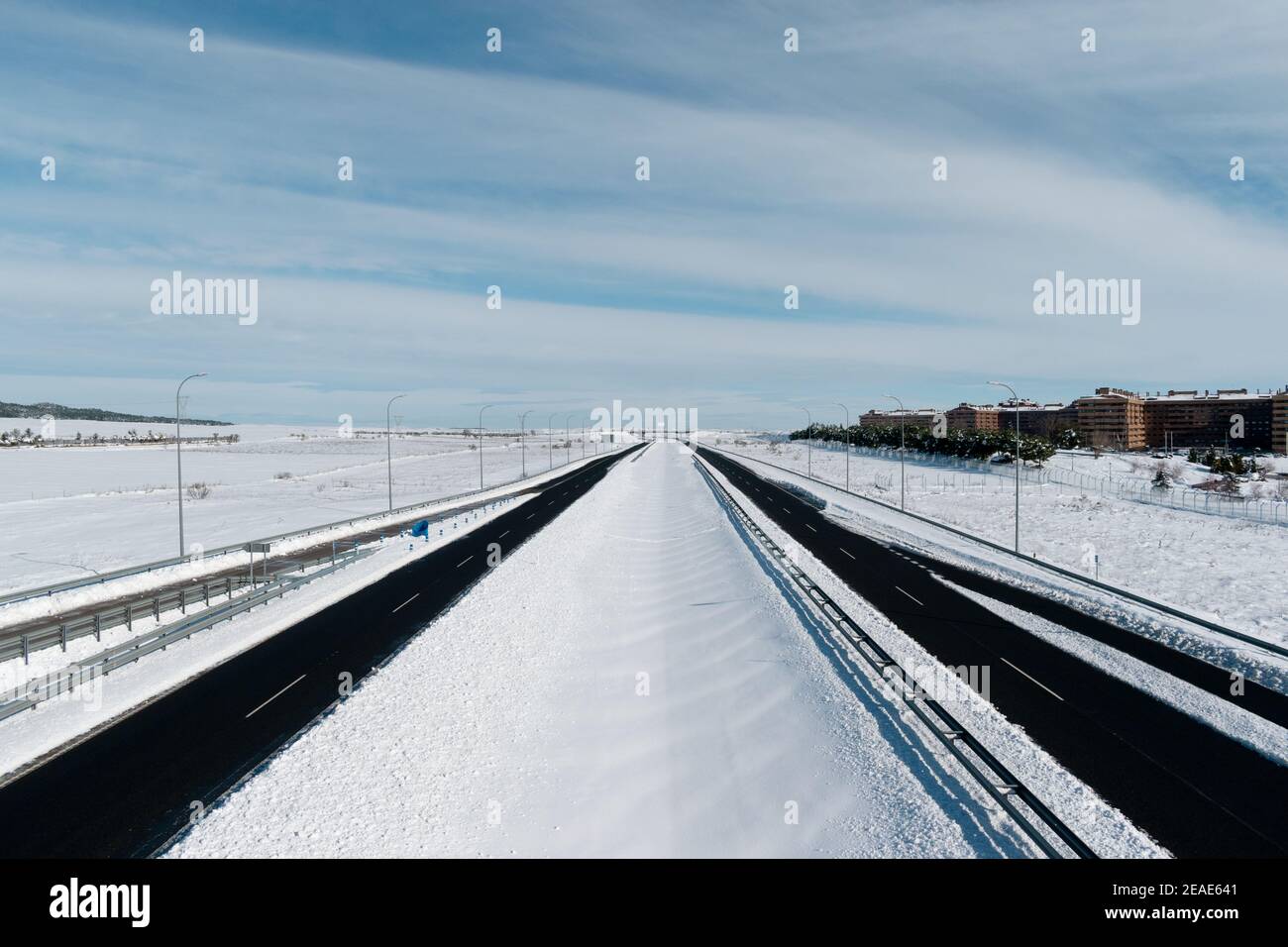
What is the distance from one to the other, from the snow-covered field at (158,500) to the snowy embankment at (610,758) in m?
22.2

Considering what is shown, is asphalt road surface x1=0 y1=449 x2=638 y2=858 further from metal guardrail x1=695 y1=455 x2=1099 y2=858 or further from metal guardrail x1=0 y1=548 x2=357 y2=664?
metal guardrail x1=695 y1=455 x2=1099 y2=858

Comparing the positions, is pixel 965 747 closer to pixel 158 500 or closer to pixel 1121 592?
pixel 1121 592

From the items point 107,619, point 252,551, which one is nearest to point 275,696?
point 107,619

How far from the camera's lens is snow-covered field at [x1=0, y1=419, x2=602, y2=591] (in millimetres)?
36625

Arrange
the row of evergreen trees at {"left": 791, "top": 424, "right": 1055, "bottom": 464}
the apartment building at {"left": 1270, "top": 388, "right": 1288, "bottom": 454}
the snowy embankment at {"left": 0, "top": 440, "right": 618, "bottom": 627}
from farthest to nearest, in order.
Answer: the apartment building at {"left": 1270, "top": 388, "right": 1288, "bottom": 454} < the row of evergreen trees at {"left": 791, "top": 424, "right": 1055, "bottom": 464} < the snowy embankment at {"left": 0, "top": 440, "right": 618, "bottom": 627}

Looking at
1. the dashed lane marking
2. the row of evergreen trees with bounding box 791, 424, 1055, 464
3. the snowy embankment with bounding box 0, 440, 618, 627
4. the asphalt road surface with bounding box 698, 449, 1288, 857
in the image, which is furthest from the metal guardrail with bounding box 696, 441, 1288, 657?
the snowy embankment with bounding box 0, 440, 618, 627

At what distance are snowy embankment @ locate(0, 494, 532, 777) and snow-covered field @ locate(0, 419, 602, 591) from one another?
1128cm

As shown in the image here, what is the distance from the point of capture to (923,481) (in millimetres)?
81250

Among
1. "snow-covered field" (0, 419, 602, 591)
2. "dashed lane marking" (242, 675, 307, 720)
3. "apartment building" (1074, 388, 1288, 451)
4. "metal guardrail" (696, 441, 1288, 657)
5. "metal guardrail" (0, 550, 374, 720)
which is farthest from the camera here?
"apartment building" (1074, 388, 1288, 451)

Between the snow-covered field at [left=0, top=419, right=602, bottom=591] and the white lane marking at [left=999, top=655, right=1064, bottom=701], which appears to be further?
the snow-covered field at [left=0, top=419, right=602, bottom=591]

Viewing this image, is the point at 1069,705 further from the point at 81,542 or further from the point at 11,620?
the point at 81,542

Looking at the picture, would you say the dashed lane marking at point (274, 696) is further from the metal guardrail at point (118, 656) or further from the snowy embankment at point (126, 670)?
the metal guardrail at point (118, 656)

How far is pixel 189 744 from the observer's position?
14273mm

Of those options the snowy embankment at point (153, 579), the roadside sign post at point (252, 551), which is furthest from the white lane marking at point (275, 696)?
the snowy embankment at point (153, 579)
